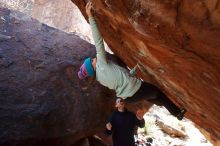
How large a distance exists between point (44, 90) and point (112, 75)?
2.25 meters

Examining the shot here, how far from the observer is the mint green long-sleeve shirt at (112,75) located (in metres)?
3.92

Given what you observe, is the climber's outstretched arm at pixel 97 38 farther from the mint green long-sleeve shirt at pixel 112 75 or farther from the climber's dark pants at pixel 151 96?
the climber's dark pants at pixel 151 96

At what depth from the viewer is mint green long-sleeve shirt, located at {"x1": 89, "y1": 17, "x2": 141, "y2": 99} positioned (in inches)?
154

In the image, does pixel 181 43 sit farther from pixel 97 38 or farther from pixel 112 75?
pixel 112 75

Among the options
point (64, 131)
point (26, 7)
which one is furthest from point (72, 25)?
point (64, 131)

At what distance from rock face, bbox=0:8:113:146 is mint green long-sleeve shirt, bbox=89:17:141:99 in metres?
2.05

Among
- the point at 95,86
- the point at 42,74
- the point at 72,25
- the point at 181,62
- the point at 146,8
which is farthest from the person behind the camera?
the point at 72,25

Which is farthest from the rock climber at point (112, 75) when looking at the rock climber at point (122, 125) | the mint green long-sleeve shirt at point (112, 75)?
the rock climber at point (122, 125)

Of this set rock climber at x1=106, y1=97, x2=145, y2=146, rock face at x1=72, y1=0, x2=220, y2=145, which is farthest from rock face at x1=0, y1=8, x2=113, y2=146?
rock face at x1=72, y1=0, x2=220, y2=145

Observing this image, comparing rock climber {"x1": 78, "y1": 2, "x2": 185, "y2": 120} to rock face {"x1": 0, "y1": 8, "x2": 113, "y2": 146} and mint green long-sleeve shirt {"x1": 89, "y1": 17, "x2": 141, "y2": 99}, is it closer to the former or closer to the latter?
mint green long-sleeve shirt {"x1": 89, "y1": 17, "x2": 141, "y2": 99}

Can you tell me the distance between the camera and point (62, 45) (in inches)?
266

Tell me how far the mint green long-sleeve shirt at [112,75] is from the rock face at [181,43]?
1.31 feet

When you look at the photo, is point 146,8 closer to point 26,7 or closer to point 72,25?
point 72,25

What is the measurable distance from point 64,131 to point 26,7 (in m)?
14.2
